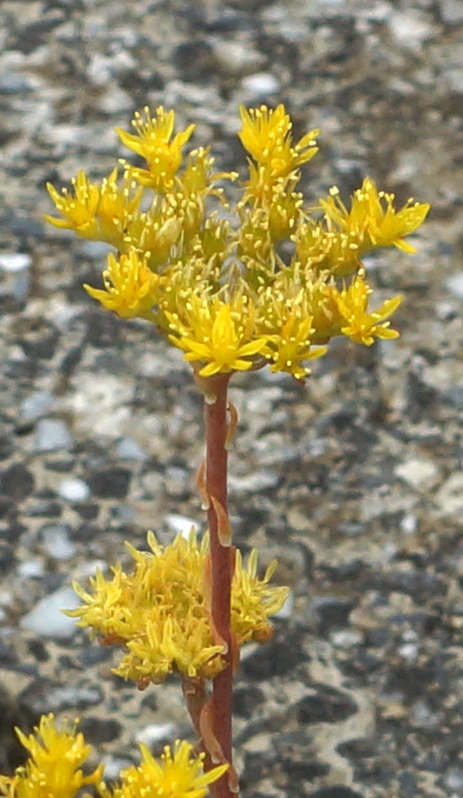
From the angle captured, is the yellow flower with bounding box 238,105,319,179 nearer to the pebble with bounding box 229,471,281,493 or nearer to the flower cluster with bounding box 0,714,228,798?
the flower cluster with bounding box 0,714,228,798

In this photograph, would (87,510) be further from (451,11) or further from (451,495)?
(451,11)

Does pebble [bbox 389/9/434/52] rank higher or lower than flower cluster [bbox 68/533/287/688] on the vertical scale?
higher

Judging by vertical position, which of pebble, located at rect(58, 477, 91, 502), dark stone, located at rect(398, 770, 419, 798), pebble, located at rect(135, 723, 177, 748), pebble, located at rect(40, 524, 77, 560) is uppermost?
pebble, located at rect(58, 477, 91, 502)

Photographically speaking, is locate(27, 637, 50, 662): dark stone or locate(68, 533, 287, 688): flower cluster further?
locate(27, 637, 50, 662): dark stone

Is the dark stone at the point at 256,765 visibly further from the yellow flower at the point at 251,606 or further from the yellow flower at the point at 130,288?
the yellow flower at the point at 130,288

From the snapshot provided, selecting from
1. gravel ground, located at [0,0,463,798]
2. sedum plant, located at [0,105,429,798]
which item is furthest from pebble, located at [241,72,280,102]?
sedum plant, located at [0,105,429,798]

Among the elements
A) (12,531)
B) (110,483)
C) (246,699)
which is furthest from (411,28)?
(246,699)

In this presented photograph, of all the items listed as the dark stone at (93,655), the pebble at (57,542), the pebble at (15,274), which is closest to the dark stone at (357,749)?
the dark stone at (93,655)
